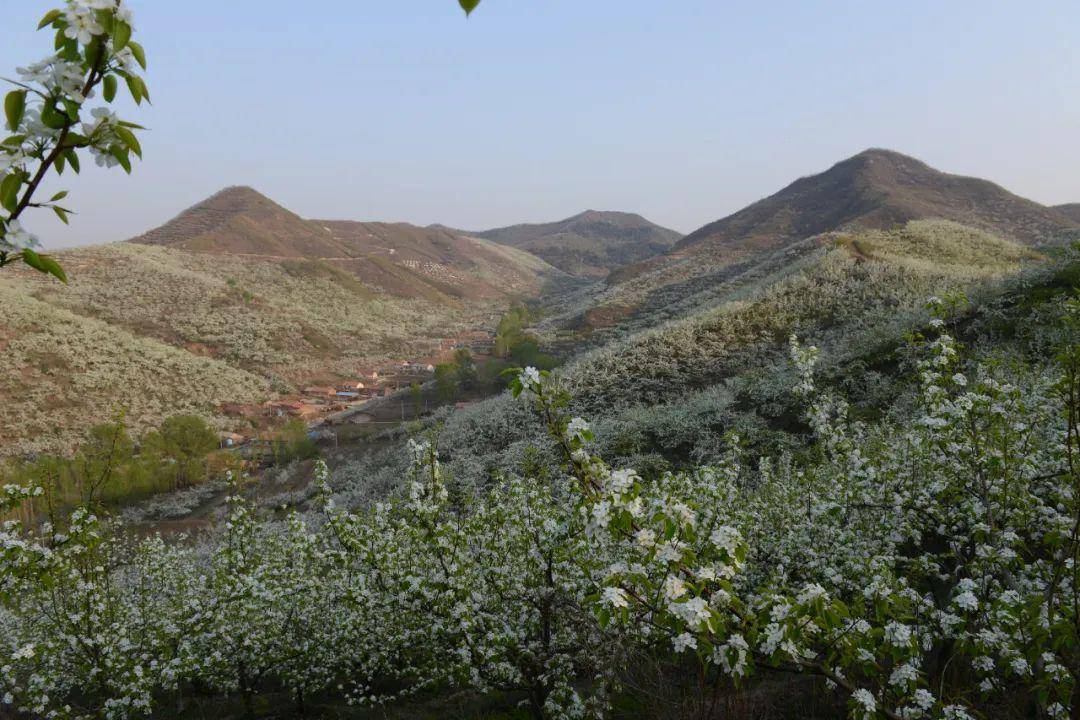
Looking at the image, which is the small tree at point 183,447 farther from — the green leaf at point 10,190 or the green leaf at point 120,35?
the green leaf at point 120,35

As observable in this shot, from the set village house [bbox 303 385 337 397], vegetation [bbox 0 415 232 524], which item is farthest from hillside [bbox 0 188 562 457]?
vegetation [bbox 0 415 232 524]

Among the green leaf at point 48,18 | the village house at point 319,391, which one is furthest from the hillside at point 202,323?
the green leaf at point 48,18

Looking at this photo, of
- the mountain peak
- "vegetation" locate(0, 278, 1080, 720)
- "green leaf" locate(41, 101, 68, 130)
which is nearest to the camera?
"green leaf" locate(41, 101, 68, 130)

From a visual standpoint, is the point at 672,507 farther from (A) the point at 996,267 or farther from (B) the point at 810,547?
(A) the point at 996,267

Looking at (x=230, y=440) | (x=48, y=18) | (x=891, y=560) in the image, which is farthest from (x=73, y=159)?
(x=230, y=440)

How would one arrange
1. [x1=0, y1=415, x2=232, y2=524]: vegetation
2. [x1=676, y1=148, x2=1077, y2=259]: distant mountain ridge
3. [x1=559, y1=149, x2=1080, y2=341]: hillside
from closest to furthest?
[x1=0, y1=415, x2=232, y2=524]: vegetation, [x1=559, y1=149, x2=1080, y2=341]: hillside, [x1=676, y1=148, x2=1077, y2=259]: distant mountain ridge

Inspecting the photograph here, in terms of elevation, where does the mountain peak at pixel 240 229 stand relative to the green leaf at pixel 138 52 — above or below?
above

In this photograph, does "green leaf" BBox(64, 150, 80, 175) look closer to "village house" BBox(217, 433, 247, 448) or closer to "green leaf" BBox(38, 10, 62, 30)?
"green leaf" BBox(38, 10, 62, 30)

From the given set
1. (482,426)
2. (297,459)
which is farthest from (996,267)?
(297,459)
